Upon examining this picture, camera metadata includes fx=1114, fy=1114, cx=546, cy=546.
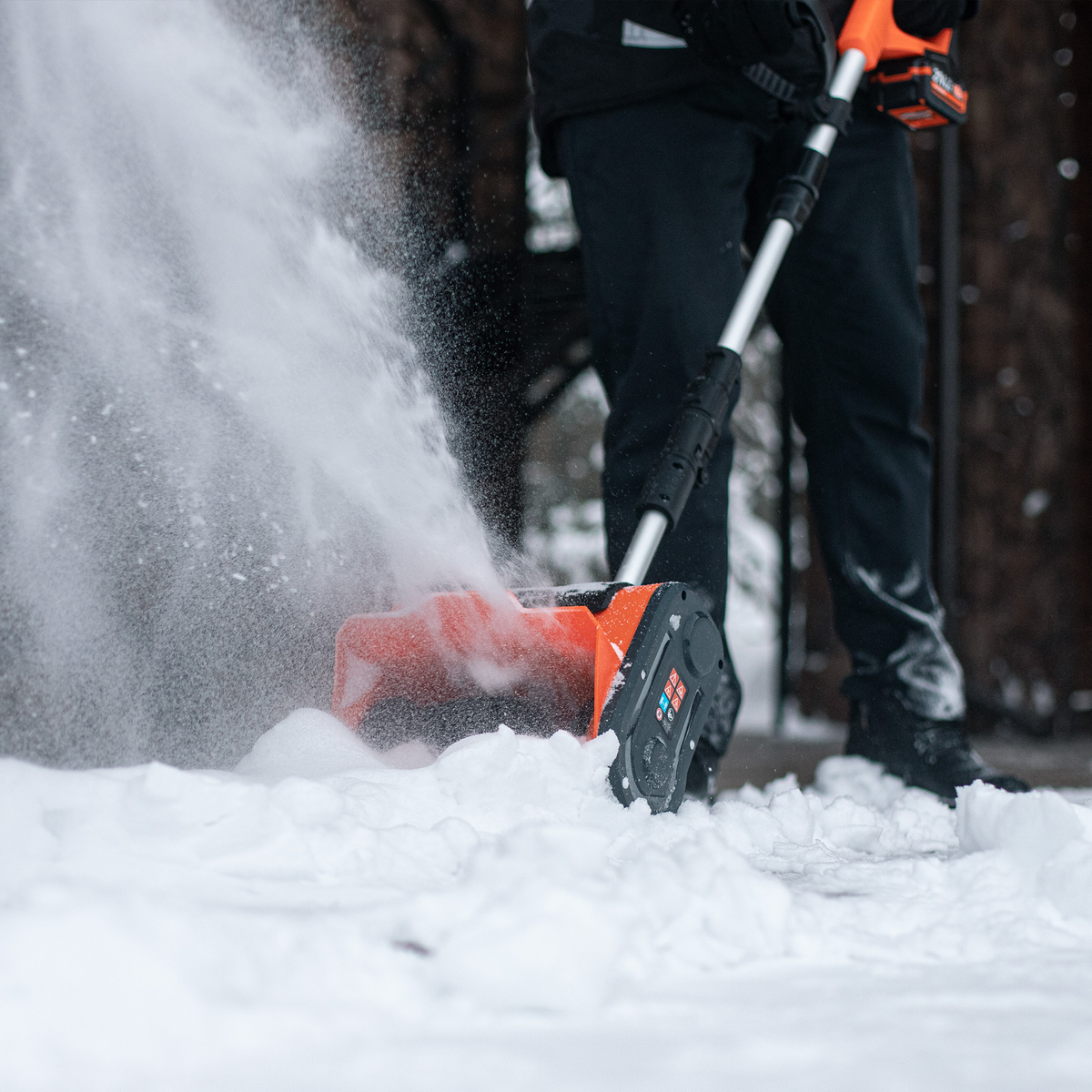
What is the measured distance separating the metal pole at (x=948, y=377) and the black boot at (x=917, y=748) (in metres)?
1.14

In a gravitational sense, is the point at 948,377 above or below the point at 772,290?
below

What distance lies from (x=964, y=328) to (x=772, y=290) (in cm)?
131

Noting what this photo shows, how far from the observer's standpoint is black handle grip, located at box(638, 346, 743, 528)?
1.22m

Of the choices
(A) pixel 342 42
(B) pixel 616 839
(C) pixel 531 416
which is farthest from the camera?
(C) pixel 531 416

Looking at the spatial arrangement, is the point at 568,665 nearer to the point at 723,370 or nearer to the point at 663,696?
the point at 663,696

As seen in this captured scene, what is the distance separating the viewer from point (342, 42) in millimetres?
2969

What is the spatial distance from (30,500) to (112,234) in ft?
1.23

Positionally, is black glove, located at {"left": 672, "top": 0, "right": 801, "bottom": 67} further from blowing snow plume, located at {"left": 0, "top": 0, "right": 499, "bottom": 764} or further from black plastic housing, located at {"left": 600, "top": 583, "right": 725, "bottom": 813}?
black plastic housing, located at {"left": 600, "top": 583, "right": 725, "bottom": 813}

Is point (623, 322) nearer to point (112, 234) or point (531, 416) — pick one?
point (112, 234)

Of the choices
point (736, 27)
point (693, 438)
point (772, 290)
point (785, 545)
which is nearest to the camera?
point (693, 438)

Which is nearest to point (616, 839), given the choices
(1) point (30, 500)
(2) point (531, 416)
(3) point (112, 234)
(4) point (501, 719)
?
(4) point (501, 719)

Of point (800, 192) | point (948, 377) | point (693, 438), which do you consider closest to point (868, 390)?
point (800, 192)

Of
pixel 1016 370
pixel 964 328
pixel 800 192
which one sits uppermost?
pixel 800 192

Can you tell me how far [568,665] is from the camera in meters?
1.06
